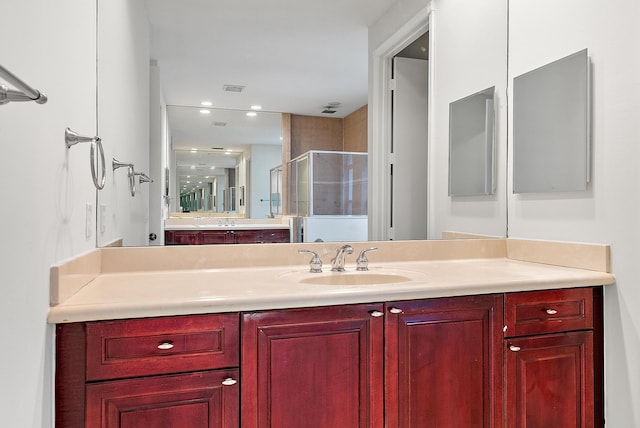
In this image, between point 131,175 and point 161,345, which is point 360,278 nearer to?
point 161,345

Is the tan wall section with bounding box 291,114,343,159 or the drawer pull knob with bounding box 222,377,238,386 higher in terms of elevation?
the tan wall section with bounding box 291,114,343,159

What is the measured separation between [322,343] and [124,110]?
1209 millimetres

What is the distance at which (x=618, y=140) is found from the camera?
1.62 m

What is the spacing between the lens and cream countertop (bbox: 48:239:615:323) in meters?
1.21

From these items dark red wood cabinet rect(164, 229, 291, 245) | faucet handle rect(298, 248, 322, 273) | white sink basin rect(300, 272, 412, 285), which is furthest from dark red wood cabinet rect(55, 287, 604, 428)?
dark red wood cabinet rect(164, 229, 291, 245)

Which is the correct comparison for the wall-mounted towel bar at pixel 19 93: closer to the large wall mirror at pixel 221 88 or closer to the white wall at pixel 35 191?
the white wall at pixel 35 191

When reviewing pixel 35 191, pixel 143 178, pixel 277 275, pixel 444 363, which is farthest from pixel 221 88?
pixel 444 363

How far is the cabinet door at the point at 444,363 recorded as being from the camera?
141cm

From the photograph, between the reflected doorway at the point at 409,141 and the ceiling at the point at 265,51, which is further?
the reflected doorway at the point at 409,141

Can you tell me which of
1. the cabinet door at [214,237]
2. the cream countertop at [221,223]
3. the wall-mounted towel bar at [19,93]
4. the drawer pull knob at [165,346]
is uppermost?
the wall-mounted towel bar at [19,93]

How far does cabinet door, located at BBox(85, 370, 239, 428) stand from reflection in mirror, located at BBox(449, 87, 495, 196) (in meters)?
1.53

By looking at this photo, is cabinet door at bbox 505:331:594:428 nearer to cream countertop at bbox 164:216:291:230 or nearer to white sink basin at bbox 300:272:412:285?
white sink basin at bbox 300:272:412:285

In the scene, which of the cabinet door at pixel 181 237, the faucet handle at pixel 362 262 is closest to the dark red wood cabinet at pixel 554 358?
the faucet handle at pixel 362 262

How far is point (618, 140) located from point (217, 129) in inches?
62.5
